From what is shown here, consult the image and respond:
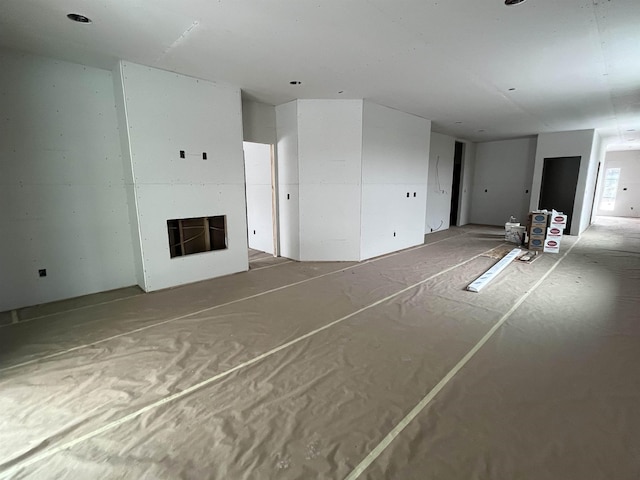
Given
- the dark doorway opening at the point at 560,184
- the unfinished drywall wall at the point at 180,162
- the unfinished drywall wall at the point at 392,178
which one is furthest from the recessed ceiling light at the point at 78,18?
the dark doorway opening at the point at 560,184

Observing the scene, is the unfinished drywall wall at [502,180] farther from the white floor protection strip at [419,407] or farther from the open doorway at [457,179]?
the white floor protection strip at [419,407]

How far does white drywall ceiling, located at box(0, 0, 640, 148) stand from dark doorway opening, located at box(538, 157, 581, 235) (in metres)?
4.86

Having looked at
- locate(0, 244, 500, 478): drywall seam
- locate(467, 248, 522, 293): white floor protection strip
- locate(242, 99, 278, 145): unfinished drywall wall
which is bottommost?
locate(0, 244, 500, 478): drywall seam

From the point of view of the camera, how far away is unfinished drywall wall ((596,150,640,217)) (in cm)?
1189

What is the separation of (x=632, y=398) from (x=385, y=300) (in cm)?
212

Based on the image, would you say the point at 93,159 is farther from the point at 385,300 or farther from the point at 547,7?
the point at 547,7

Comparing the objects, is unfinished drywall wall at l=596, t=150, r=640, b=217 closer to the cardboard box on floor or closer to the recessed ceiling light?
the cardboard box on floor

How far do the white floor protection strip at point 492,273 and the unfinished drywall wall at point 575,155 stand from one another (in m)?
3.47

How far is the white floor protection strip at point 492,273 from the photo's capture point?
4.00 m

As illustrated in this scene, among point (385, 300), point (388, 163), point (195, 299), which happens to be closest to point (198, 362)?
point (195, 299)

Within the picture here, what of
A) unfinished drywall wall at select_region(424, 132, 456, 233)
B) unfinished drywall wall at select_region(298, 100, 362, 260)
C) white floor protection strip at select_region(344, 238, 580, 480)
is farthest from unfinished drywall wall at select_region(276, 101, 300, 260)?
unfinished drywall wall at select_region(424, 132, 456, 233)

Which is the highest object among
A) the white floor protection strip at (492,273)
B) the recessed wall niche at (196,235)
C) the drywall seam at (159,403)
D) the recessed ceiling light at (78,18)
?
the recessed ceiling light at (78,18)

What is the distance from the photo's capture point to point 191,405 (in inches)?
76.7

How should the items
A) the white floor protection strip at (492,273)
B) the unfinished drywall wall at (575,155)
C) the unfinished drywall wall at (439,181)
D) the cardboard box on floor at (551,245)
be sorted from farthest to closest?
the unfinished drywall wall at (439,181)
the unfinished drywall wall at (575,155)
the cardboard box on floor at (551,245)
the white floor protection strip at (492,273)
